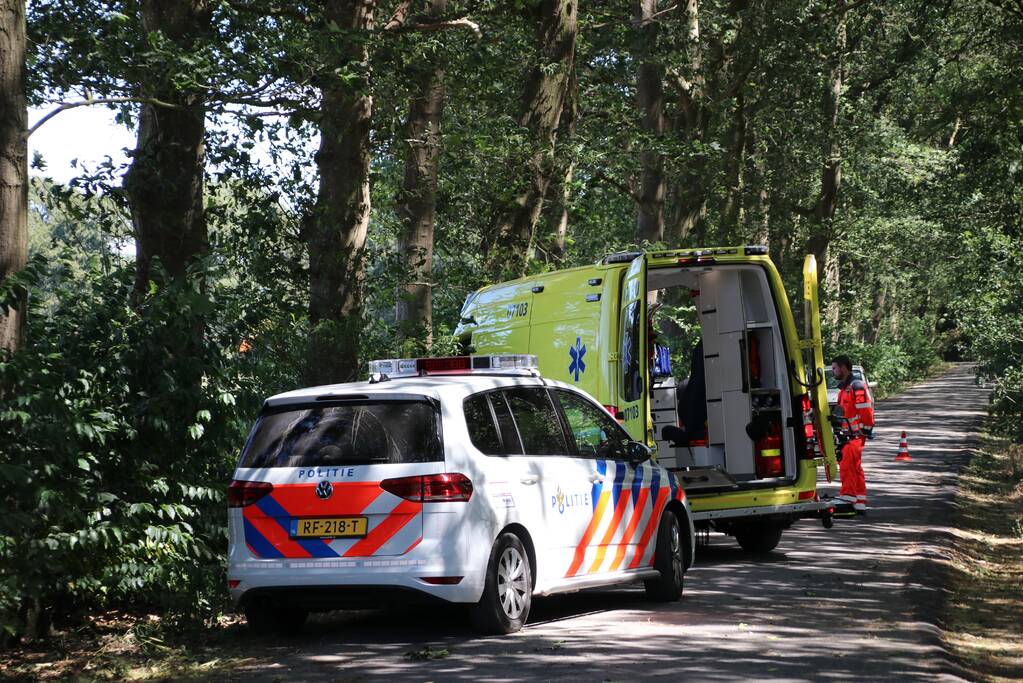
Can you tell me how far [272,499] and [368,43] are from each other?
22.4 ft

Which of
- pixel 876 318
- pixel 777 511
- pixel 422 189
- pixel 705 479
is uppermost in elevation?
pixel 876 318

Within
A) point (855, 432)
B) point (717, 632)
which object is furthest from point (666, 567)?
point (855, 432)

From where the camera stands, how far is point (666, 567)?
1079cm

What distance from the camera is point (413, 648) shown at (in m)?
8.78

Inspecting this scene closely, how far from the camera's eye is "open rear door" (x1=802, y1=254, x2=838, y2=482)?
1332cm

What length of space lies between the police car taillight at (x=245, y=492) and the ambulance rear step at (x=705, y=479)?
527cm

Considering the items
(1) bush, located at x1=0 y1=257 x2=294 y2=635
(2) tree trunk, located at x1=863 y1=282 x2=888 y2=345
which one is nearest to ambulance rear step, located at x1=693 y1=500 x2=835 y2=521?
(1) bush, located at x1=0 y1=257 x2=294 y2=635

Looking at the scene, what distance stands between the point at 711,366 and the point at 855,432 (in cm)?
294

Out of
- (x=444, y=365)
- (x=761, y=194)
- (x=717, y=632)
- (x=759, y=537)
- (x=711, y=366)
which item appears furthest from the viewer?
(x=761, y=194)

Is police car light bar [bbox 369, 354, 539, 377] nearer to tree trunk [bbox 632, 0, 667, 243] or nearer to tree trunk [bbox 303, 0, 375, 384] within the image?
tree trunk [bbox 303, 0, 375, 384]

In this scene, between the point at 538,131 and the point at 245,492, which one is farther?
the point at 538,131

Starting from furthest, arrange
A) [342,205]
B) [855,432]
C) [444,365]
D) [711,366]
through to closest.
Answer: [855,432]
[342,205]
[711,366]
[444,365]

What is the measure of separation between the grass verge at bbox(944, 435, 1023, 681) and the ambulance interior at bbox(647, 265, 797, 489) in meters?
2.12

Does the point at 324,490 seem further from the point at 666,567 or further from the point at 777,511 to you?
the point at 777,511
